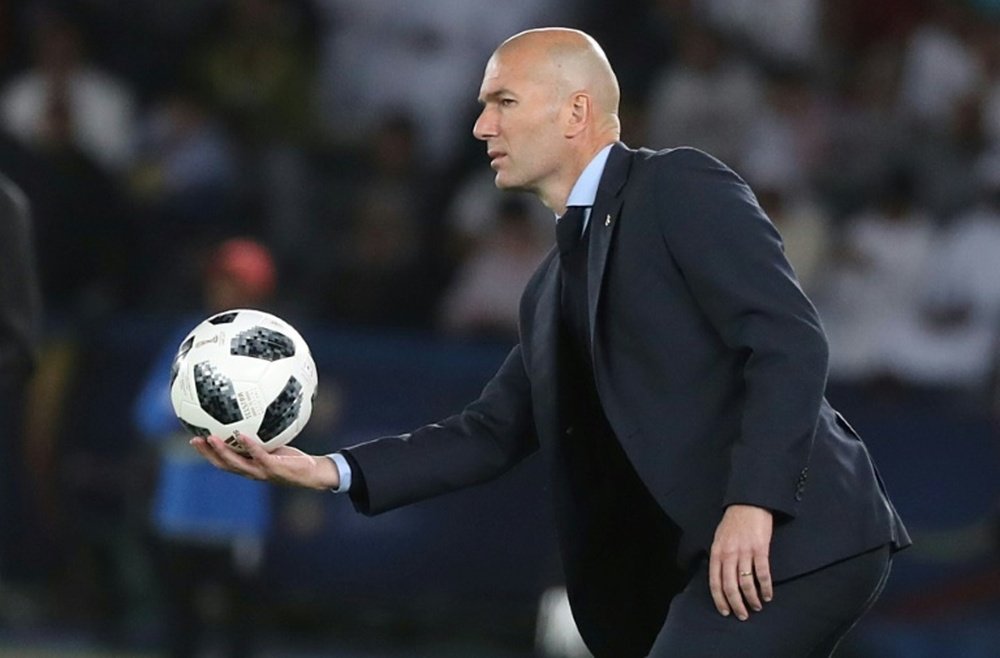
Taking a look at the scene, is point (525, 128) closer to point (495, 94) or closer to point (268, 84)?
point (495, 94)

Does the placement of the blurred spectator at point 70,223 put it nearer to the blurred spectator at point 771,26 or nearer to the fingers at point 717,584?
the blurred spectator at point 771,26

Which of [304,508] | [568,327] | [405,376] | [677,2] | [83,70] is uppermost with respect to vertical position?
[568,327]

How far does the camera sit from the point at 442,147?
39.0 ft

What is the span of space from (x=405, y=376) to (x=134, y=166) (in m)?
2.22

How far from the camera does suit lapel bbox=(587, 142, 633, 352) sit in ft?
15.4

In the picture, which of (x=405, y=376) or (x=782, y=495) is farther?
(x=405, y=376)

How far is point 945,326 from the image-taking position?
11.2 metres

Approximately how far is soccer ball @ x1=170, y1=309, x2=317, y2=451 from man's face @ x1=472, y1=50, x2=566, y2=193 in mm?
683

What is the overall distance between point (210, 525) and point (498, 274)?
2585mm

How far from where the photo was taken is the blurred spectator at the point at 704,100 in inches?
460

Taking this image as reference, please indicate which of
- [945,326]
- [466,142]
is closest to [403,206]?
[466,142]

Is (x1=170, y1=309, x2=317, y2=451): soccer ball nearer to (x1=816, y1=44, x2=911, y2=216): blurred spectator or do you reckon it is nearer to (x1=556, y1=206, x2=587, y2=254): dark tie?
(x1=556, y1=206, x2=587, y2=254): dark tie

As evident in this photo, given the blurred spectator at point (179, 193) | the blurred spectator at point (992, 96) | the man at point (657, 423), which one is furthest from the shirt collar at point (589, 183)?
the blurred spectator at point (992, 96)

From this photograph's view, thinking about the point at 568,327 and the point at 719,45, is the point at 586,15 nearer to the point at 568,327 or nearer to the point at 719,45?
the point at 719,45
